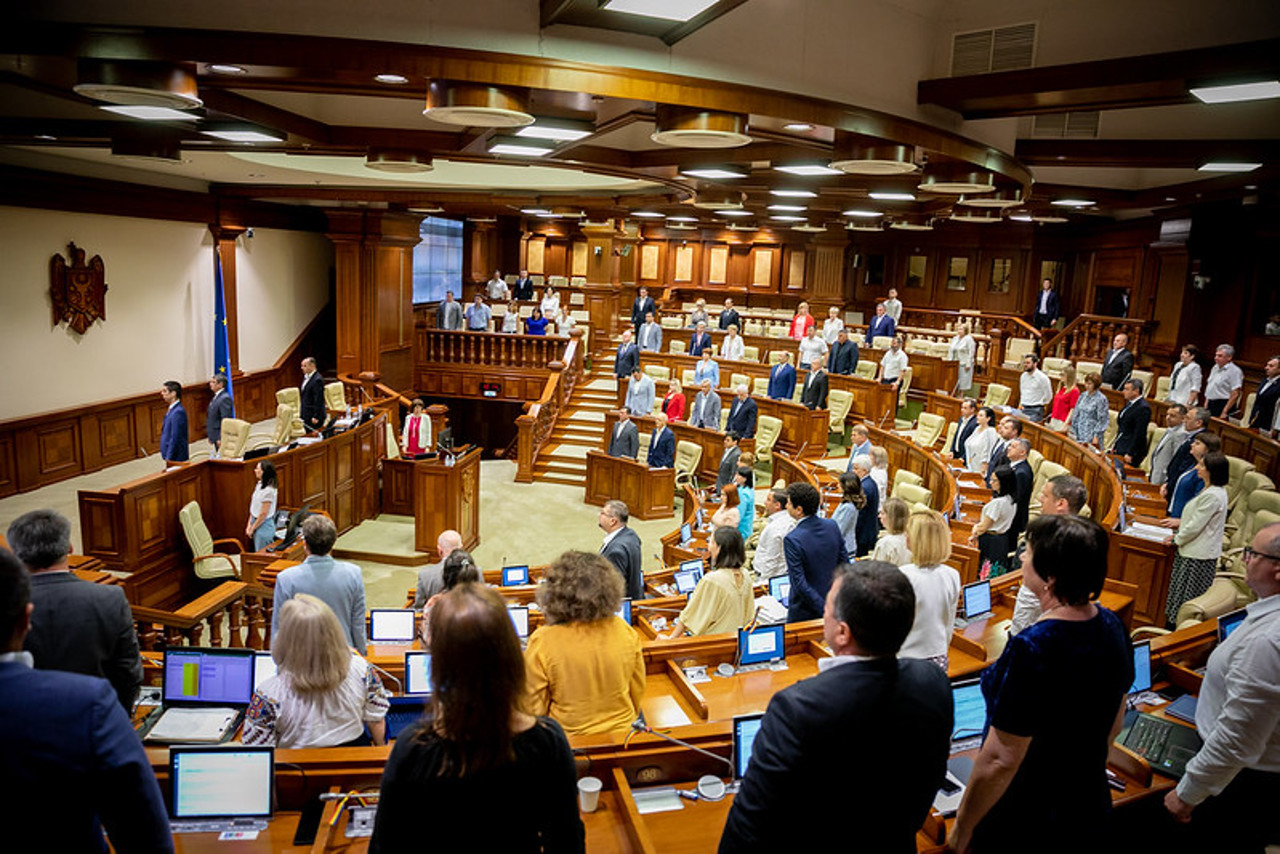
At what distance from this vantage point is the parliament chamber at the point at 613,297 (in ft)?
11.5

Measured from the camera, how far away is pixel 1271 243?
38.3ft

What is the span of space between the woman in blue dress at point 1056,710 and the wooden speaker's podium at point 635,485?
8476 millimetres

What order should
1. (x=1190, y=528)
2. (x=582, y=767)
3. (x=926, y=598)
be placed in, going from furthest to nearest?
1. (x=1190, y=528)
2. (x=926, y=598)
3. (x=582, y=767)

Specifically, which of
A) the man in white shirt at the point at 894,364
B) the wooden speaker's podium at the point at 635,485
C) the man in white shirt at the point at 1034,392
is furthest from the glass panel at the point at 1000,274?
the wooden speaker's podium at the point at 635,485

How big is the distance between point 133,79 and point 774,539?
14.9 feet

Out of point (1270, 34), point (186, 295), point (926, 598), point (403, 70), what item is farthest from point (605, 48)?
point (186, 295)

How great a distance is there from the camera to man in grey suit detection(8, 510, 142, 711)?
261cm

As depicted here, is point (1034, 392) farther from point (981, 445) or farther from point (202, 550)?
point (202, 550)

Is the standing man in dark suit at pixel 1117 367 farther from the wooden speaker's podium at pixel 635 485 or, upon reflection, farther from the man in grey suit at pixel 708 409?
the wooden speaker's podium at pixel 635 485

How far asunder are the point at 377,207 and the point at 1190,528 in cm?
1204

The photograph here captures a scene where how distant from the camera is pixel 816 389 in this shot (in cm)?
1175

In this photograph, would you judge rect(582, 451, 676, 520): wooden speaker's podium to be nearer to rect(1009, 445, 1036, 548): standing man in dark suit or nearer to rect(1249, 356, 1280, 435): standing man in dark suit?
rect(1009, 445, 1036, 548): standing man in dark suit

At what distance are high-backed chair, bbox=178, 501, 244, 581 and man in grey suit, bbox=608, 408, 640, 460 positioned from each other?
4881 mm

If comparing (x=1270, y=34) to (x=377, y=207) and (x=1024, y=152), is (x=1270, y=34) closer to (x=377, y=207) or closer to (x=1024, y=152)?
(x=1024, y=152)
